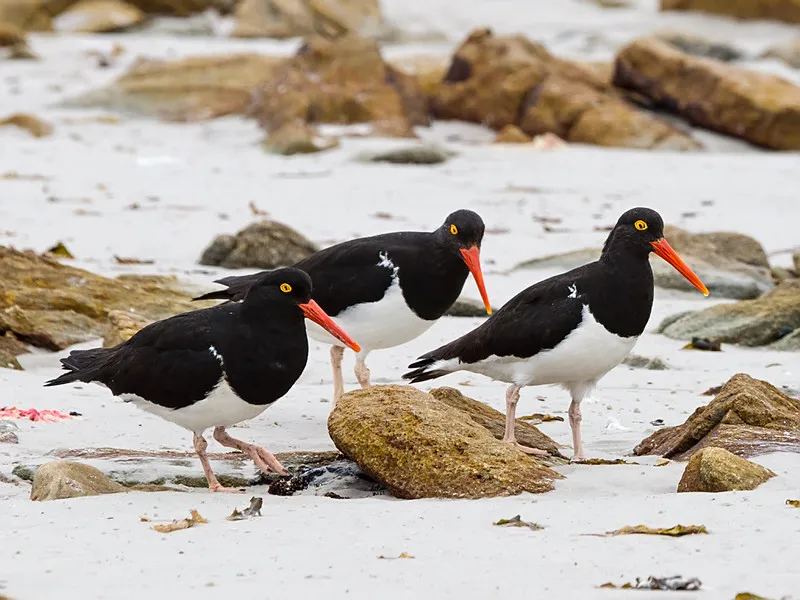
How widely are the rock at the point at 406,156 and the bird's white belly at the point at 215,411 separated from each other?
27.1 ft

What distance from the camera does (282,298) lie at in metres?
5.51

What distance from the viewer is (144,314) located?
8000 mm

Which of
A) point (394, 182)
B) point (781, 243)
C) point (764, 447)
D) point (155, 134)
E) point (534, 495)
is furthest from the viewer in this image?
point (155, 134)

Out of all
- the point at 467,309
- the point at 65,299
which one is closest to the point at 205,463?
the point at 65,299

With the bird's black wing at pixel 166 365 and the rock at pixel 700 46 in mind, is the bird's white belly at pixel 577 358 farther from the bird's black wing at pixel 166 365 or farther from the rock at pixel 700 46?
the rock at pixel 700 46

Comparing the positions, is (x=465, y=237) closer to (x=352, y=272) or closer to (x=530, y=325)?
(x=352, y=272)

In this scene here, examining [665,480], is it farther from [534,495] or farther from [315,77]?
[315,77]

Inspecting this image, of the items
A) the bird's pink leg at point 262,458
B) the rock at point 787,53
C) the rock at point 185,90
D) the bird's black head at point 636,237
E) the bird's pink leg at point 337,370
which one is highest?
the bird's black head at point 636,237

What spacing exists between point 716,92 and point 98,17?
36.4ft

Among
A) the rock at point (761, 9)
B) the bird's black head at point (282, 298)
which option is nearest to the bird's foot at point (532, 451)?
the bird's black head at point (282, 298)

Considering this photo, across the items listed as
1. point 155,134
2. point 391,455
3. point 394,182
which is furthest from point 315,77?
point 391,455

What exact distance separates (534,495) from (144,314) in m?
3.72

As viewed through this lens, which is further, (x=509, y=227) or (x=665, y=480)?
(x=509, y=227)

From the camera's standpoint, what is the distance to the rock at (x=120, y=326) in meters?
7.13
